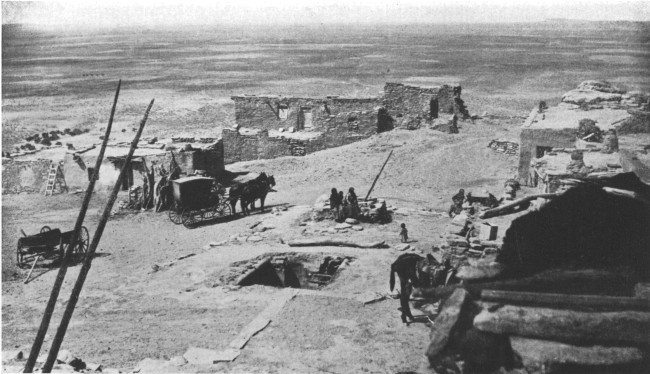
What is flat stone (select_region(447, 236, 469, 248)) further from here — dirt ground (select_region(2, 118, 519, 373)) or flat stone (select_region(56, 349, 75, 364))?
flat stone (select_region(56, 349, 75, 364))

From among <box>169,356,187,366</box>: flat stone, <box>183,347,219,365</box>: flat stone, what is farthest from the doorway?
<box>169,356,187,366</box>: flat stone

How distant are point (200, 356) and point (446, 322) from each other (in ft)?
14.8

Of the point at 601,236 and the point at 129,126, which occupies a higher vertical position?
the point at 601,236

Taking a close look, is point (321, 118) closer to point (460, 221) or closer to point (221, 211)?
point (221, 211)

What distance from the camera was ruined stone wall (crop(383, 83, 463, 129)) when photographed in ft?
106

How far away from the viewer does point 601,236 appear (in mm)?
6320

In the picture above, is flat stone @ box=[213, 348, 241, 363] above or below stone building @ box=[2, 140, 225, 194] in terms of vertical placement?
above

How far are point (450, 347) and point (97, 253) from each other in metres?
12.9

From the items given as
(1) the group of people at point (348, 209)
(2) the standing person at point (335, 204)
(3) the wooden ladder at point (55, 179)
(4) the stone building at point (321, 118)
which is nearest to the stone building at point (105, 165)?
(3) the wooden ladder at point (55, 179)

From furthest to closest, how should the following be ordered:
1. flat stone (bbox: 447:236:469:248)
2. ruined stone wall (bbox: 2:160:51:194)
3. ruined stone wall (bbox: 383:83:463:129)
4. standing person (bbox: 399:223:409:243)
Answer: ruined stone wall (bbox: 383:83:463:129) < ruined stone wall (bbox: 2:160:51:194) < standing person (bbox: 399:223:409:243) < flat stone (bbox: 447:236:469:248)

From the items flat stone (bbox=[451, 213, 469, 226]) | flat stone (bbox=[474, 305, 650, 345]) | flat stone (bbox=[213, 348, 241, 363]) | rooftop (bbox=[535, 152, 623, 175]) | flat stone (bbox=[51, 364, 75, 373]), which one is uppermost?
flat stone (bbox=[474, 305, 650, 345])

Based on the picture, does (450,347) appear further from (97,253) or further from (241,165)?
(241,165)

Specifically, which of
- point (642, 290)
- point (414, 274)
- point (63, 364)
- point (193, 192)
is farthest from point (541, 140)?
point (63, 364)

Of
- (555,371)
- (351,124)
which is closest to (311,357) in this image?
(555,371)
